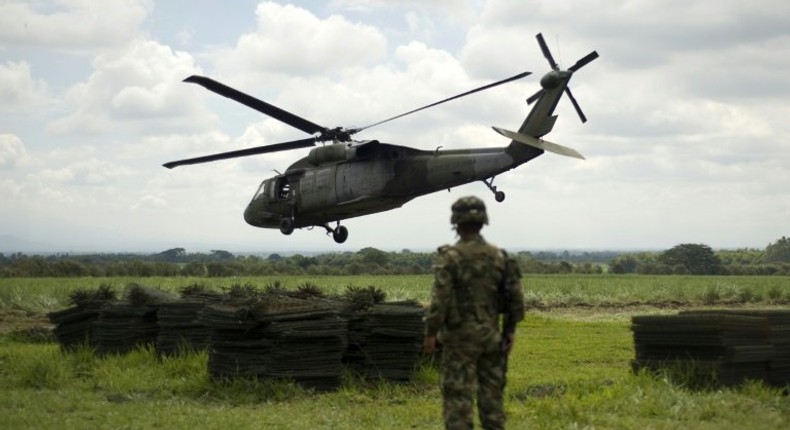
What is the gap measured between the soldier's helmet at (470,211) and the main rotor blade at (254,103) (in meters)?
13.3

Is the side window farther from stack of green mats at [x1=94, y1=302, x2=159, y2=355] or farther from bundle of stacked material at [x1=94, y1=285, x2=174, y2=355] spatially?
stack of green mats at [x1=94, y1=302, x2=159, y2=355]

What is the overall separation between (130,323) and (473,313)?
32.1ft

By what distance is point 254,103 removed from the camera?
21.4 m

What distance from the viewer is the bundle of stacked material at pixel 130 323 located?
1625 centimetres

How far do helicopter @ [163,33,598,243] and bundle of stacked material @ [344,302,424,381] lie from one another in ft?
23.6

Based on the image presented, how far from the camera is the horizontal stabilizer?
2028cm

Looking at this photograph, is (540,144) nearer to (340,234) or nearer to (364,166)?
(364,166)

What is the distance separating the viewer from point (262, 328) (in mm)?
13211

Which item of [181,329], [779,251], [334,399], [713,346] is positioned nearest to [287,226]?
[181,329]

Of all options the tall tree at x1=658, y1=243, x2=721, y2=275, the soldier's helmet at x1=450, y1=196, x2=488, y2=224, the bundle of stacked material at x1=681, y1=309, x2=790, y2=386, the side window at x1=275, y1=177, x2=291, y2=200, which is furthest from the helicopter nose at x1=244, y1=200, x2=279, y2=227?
the tall tree at x1=658, y1=243, x2=721, y2=275

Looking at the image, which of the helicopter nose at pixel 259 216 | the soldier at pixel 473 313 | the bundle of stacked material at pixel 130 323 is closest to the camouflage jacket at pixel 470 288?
the soldier at pixel 473 313

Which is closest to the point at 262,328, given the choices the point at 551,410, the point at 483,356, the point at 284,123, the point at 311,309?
the point at 311,309

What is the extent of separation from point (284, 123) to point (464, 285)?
1563 cm

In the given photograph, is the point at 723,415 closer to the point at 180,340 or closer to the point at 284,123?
the point at 180,340
